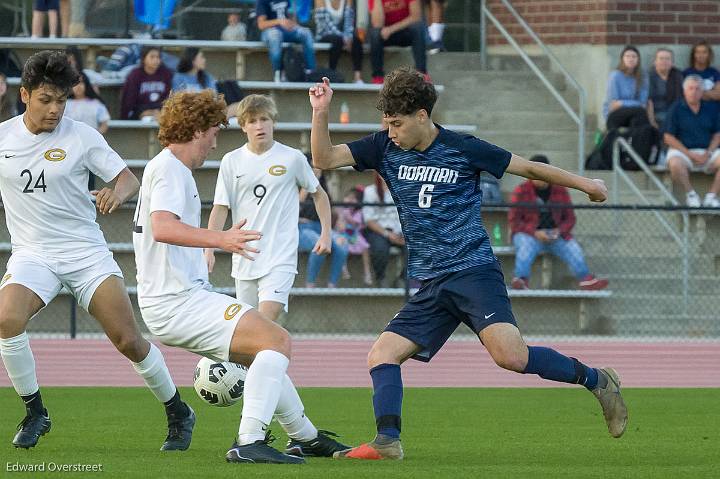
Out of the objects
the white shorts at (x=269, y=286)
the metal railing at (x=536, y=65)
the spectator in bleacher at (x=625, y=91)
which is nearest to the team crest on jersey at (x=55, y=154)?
the white shorts at (x=269, y=286)

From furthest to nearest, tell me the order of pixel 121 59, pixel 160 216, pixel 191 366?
pixel 121 59 → pixel 191 366 → pixel 160 216

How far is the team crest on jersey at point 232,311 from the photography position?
7.22m

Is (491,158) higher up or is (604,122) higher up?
(491,158)

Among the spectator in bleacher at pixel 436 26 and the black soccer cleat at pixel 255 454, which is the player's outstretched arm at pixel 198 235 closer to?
the black soccer cleat at pixel 255 454

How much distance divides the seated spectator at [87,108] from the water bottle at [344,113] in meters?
3.23

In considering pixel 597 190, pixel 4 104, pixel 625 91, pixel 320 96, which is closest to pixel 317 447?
pixel 320 96

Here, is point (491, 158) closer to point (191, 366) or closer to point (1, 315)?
point (1, 315)

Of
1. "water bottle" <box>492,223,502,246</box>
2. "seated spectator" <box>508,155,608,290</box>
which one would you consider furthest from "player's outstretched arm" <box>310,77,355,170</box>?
"water bottle" <box>492,223,502,246</box>

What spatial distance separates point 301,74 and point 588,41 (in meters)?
4.54

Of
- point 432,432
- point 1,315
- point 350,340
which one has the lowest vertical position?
point 350,340

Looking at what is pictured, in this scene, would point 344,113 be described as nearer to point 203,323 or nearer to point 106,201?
point 106,201

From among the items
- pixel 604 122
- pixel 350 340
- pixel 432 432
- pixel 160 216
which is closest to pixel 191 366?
pixel 350 340

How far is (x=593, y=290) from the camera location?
17812 millimetres

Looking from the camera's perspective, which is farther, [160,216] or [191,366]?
[191,366]
